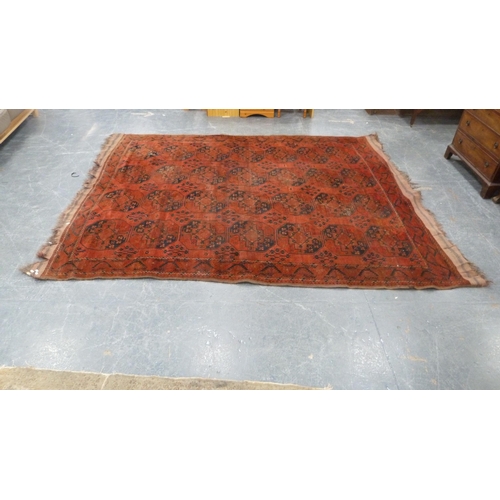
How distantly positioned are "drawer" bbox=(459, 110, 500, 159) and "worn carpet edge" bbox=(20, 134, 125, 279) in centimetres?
328

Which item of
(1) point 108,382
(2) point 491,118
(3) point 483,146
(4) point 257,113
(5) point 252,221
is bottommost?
(1) point 108,382

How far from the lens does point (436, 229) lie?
2602 mm

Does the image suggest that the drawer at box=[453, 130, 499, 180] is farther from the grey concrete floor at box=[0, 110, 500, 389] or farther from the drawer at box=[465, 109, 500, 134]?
the grey concrete floor at box=[0, 110, 500, 389]

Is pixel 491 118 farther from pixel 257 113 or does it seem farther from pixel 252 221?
pixel 257 113

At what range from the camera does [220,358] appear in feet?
6.06

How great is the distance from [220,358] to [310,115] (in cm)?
333

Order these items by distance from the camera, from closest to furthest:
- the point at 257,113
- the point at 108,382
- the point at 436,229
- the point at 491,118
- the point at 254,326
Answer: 1. the point at 108,382
2. the point at 254,326
3. the point at 436,229
4. the point at 491,118
5. the point at 257,113

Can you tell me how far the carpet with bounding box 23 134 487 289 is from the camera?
2.29 meters

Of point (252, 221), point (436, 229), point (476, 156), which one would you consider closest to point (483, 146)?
point (476, 156)

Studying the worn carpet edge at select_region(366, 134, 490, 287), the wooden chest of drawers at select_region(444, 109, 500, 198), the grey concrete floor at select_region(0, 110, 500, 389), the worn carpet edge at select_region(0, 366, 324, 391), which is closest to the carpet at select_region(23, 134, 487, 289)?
the worn carpet edge at select_region(366, 134, 490, 287)

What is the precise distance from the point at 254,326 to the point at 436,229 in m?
1.61
